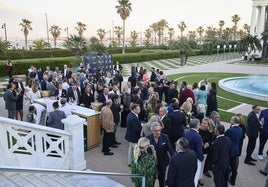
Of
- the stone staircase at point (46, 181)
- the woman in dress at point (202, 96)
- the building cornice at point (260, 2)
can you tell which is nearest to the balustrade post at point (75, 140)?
the stone staircase at point (46, 181)

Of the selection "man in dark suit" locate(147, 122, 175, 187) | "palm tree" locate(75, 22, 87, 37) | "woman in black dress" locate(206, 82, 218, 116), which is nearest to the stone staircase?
"man in dark suit" locate(147, 122, 175, 187)

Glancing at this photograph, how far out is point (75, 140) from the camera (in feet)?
20.9

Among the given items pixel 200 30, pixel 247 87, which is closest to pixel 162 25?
pixel 200 30

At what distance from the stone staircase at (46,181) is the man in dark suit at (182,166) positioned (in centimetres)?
173

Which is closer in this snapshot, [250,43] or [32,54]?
[32,54]

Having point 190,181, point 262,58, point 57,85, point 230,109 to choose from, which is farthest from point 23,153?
point 262,58

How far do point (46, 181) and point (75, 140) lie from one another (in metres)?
1.29

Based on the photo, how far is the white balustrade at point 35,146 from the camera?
210 inches

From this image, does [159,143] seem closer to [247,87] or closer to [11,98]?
[11,98]

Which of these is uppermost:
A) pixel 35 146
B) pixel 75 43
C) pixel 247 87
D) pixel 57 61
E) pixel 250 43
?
pixel 250 43

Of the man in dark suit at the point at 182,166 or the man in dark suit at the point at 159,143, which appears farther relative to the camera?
the man in dark suit at the point at 159,143

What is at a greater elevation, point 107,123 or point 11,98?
point 11,98

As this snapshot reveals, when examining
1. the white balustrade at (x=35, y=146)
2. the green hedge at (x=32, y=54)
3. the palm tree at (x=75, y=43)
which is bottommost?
the white balustrade at (x=35, y=146)

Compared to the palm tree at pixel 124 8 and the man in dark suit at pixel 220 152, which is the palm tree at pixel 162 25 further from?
the man in dark suit at pixel 220 152
